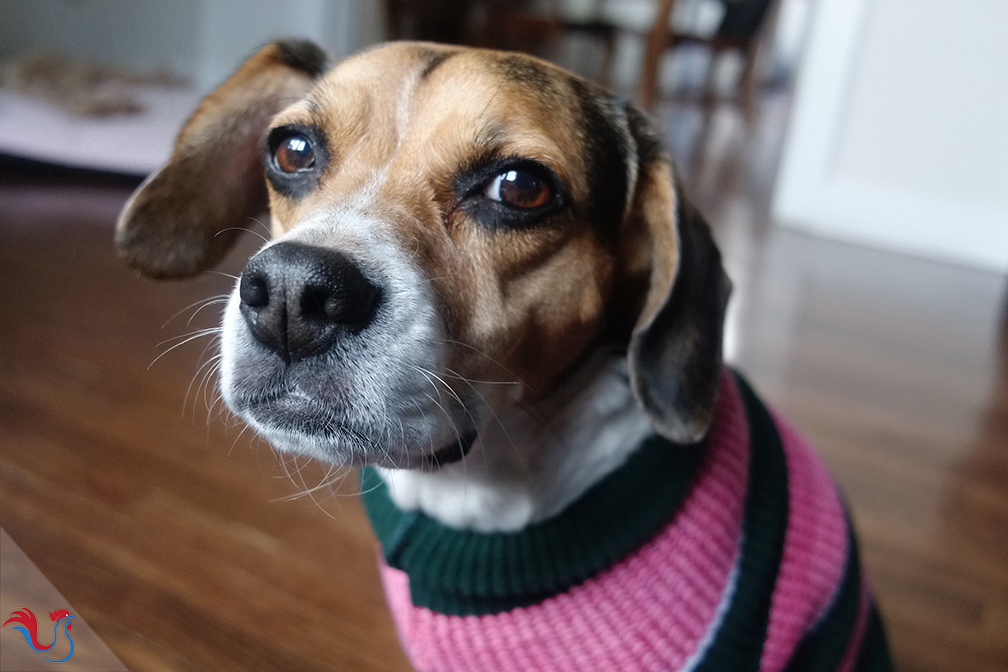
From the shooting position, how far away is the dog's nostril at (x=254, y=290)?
0.88m

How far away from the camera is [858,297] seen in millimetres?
3949

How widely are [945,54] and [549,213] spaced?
4.28 metres

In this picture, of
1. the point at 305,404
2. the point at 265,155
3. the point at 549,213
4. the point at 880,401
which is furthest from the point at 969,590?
Answer: the point at 265,155

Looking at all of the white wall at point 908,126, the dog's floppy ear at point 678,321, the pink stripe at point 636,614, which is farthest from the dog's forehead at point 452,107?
the white wall at point 908,126

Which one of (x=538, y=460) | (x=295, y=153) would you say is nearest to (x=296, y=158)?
(x=295, y=153)

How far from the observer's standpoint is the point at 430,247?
3.60 ft

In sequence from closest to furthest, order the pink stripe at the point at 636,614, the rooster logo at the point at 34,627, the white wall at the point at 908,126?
the rooster logo at the point at 34,627
the pink stripe at the point at 636,614
the white wall at the point at 908,126

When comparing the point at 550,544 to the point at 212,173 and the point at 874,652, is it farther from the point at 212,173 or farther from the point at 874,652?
the point at 212,173

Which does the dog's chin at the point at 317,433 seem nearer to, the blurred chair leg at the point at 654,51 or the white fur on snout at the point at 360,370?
the white fur on snout at the point at 360,370

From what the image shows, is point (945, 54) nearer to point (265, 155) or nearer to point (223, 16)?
point (223, 16)

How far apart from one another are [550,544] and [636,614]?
0.53 ft

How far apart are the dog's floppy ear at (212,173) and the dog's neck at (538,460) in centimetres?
60

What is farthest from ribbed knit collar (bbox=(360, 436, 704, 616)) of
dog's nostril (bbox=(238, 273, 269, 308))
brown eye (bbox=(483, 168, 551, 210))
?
dog's nostril (bbox=(238, 273, 269, 308))

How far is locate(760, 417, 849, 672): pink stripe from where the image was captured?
1132 mm
